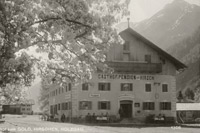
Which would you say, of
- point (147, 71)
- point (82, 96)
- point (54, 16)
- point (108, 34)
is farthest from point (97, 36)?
point (147, 71)

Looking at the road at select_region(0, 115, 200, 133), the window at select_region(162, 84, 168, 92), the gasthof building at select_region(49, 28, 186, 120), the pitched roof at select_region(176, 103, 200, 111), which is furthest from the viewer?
the pitched roof at select_region(176, 103, 200, 111)

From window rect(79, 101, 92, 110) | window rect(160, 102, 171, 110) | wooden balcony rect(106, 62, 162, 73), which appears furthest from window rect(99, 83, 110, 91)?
window rect(160, 102, 171, 110)

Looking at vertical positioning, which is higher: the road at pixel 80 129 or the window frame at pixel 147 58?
the window frame at pixel 147 58

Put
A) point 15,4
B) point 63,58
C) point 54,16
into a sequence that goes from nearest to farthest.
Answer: point 15,4, point 54,16, point 63,58

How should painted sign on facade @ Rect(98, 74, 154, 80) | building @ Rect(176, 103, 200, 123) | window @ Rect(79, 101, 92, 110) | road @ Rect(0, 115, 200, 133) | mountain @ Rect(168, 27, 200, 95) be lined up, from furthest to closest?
mountain @ Rect(168, 27, 200, 95)
building @ Rect(176, 103, 200, 123)
painted sign on facade @ Rect(98, 74, 154, 80)
window @ Rect(79, 101, 92, 110)
road @ Rect(0, 115, 200, 133)

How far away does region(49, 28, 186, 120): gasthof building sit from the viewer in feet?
127

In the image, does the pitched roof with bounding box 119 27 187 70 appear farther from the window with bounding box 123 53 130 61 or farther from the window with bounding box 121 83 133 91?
the window with bounding box 121 83 133 91

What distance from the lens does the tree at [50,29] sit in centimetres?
935

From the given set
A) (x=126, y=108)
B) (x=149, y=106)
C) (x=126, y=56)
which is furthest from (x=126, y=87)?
(x=126, y=56)

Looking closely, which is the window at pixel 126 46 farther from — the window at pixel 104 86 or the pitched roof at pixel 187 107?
the pitched roof at pixel 187 107

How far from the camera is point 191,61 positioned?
5822 inches

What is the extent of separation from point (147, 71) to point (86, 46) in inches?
1189

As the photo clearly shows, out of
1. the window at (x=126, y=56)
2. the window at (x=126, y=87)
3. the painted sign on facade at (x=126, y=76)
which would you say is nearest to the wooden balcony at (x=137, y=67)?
the painted sign on facade at (x=126, y=76)

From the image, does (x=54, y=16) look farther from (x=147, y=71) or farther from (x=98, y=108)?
(x=147, y=71)
